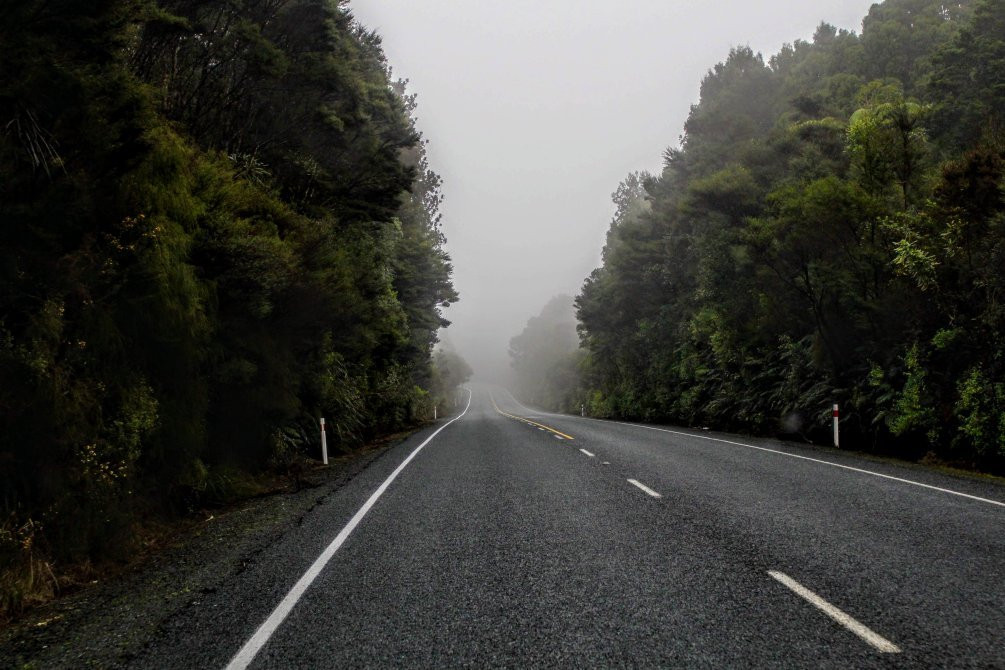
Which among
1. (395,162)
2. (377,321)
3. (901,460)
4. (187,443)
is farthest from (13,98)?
(901,460)

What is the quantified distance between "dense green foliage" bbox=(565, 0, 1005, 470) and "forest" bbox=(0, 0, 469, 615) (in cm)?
1155

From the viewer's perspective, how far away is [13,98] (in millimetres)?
5516

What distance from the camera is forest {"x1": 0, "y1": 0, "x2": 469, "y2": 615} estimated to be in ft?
18.7

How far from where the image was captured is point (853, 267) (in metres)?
16.3

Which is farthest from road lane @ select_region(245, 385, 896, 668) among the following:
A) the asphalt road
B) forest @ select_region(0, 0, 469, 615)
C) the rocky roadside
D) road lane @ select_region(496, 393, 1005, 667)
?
forest @ select_region(0, 0, 469, 615)

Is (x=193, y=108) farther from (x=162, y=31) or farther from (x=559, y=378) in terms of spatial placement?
(x=559, y=378)

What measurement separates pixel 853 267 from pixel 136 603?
17.0 m

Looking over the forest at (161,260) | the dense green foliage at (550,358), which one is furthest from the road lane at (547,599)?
the dense green foliage at (550,358)

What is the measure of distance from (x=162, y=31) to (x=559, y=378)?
76173mm

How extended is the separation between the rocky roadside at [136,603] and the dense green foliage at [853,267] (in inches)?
471

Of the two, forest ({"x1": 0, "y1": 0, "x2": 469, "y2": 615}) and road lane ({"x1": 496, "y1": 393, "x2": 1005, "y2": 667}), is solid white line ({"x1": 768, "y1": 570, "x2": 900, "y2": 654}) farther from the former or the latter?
forest ({"x1": 0, "y1": 0, "x2": 469, "y2": 615})

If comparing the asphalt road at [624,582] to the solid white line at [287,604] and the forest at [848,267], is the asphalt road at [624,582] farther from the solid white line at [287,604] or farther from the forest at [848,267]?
the forest at [848,267]

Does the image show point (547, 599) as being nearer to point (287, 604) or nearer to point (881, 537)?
point (287, 604)

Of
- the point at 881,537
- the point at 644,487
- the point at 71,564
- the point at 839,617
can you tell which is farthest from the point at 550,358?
the point at 839,617
